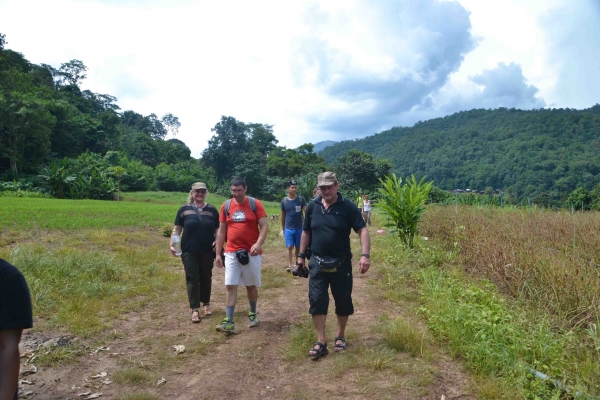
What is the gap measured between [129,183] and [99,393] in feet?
150

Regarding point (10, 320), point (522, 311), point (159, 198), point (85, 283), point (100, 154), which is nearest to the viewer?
point (10, 320)

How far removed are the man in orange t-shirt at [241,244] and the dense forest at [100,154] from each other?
33.1 metres

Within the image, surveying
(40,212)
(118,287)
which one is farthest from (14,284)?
(40,212)

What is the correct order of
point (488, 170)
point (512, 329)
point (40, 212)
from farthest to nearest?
1. point (488, 170)
2. point (40, 212)
3. point (512, 329)

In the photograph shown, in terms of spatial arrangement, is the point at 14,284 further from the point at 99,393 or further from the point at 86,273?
the point at 86,273

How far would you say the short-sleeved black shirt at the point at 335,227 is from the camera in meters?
4.33

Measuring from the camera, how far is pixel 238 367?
13.8ft

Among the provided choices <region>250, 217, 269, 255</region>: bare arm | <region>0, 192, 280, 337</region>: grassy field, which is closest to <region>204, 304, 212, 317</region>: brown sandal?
<region>0, 192, 280, 337</region>: grassy field

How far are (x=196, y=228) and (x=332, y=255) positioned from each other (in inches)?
86.7

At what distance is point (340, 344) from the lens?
4.43m

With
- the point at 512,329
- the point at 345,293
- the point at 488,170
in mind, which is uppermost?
the point at 488,170

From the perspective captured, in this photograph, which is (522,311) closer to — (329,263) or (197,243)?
(329,263)

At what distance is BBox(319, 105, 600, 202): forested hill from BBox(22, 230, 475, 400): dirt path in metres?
40.0

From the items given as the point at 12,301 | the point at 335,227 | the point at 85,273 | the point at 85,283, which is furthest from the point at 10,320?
the point at 85,273
